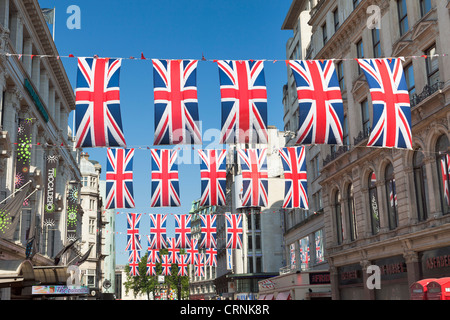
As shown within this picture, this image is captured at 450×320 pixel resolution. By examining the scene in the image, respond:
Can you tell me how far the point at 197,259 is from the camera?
64.4m

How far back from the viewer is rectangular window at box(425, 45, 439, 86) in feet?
79.6

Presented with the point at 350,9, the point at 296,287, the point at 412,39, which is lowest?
the point at 296,287

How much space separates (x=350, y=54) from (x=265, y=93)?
16.4 meters

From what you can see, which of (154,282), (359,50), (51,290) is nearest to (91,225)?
(154,282)

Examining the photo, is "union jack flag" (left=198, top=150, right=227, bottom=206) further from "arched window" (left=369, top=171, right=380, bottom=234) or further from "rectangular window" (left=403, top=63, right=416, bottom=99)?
"rectangular window" (left=403, top=63, right=416, bottom=99)

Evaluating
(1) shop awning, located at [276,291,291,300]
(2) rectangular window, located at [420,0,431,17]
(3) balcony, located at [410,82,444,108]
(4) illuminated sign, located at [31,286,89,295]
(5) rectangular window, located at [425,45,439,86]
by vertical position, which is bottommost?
(1) shop awning, located at [276,291,291,300]

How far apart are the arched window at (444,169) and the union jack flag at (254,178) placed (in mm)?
12477

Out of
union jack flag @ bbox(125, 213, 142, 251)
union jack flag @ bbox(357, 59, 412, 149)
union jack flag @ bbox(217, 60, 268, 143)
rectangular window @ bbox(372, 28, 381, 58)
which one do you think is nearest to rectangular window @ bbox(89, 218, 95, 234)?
union jack flag @ bbox(125, 213, 142, 251)

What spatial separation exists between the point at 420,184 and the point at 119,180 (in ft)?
52.5

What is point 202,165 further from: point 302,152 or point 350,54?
point 350,54

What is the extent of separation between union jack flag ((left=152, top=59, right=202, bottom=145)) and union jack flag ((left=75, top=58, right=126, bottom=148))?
4.84 feet

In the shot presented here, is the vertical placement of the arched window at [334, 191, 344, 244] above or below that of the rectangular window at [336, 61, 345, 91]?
below

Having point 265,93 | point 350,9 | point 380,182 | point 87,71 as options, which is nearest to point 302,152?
point 380,182

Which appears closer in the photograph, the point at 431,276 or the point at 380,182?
the point at 431,276
